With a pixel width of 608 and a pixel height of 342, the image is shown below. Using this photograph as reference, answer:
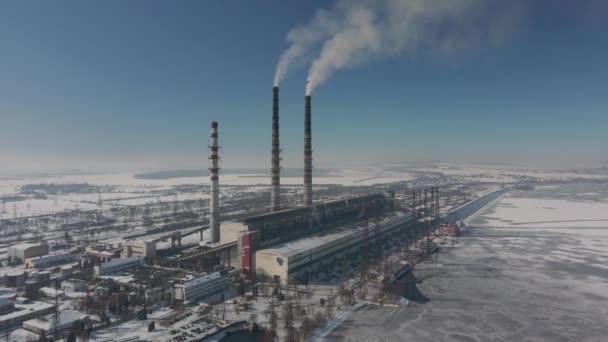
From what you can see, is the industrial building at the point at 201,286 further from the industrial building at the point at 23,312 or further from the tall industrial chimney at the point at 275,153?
the tall industrial chimney at the point at 275,153

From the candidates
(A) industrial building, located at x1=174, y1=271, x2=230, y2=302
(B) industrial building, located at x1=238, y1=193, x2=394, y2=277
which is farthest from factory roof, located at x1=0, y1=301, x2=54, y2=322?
(B) industrial building, located at x1=238, y1=193, x2=394, y2=277

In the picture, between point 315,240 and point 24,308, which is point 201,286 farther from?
point 315,240

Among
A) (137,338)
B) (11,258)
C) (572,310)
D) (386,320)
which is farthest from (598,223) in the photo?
(11,258)

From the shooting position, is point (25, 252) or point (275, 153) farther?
point (275, 153)

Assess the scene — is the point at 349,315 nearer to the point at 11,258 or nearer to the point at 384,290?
the point at 384,290

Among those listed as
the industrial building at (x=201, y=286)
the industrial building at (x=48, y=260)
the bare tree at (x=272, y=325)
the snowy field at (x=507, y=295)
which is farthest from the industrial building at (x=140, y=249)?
the snowy field at (x=507, y=295)

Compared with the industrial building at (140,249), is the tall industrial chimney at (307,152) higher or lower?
higher

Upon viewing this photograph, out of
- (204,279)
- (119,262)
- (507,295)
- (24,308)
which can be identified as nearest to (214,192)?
(119,262)
